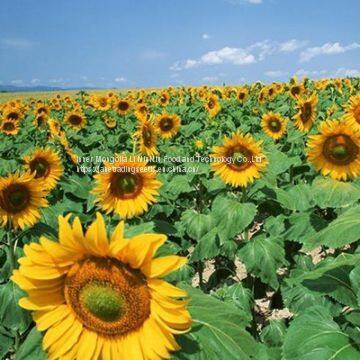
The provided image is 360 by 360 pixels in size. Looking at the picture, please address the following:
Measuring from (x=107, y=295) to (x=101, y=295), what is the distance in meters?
0.02

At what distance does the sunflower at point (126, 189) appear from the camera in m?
3.78

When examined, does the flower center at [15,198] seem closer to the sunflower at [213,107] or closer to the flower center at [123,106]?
the flower center at [123,106]

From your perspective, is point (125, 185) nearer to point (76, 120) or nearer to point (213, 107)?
point (76, 120)

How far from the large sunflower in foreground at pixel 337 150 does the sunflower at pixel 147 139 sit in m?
2.46

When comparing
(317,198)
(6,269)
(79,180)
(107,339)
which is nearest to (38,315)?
(107,339)

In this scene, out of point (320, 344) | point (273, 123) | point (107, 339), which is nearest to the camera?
point (107, 339)

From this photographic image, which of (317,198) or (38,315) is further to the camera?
(317,198)

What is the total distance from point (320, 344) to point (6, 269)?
9.05 ft

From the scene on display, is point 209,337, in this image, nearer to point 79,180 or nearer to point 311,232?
point 311,232

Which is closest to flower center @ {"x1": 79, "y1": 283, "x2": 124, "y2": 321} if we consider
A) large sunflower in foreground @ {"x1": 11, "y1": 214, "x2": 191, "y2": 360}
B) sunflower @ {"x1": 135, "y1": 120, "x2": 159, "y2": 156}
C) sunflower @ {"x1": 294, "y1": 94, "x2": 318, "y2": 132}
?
large sunflower in foreground @ {"x1": 11, "y1": 214, "x2": 191, "y2": 360}

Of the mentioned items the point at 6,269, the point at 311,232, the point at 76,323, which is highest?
the point at 76,323

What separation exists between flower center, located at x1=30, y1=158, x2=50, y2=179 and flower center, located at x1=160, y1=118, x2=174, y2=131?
391cm

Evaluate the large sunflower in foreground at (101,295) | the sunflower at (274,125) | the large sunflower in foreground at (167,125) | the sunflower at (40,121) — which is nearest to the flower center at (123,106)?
the sunflower at (40,121)

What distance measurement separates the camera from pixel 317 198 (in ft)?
12.9
